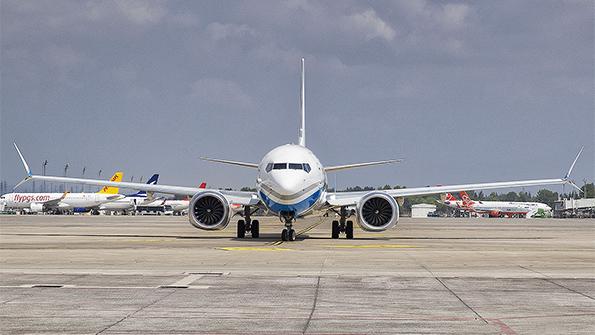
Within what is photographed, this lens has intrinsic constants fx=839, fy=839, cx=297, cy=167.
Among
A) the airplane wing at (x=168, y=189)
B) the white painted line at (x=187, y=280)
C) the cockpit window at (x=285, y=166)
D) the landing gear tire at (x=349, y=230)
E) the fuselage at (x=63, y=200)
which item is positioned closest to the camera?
the white painted line at (x=187, y=280)

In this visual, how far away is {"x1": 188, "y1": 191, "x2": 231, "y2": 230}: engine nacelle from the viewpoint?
1368 inches

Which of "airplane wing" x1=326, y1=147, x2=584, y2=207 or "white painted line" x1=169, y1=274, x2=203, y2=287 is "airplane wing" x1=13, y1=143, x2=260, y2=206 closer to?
"airplane wing" x1=326, y1=147, x2=584, y2=207

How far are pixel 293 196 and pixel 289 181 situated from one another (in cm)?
60

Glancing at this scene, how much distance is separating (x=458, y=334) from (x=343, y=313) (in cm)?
225

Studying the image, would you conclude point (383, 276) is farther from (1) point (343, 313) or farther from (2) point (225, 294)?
(1) point (343, 313)

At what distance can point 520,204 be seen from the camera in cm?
16875

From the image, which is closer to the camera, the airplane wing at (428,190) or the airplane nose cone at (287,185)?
the airplane nose cone at (287,185)

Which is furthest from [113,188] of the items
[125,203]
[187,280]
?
[187,280]

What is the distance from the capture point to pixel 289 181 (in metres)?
32.3

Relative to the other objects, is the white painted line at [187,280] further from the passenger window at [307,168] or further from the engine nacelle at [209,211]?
the engine nacelle at [209,211]

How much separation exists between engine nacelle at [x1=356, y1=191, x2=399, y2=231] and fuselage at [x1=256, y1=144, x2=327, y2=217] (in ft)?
6.45

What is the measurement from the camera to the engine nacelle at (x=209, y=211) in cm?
3475

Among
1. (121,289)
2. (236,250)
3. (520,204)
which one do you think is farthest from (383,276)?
(520,204)

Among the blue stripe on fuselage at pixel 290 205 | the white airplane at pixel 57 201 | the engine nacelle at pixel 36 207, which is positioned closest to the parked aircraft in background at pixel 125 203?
the white airplane at pixel 57 201
